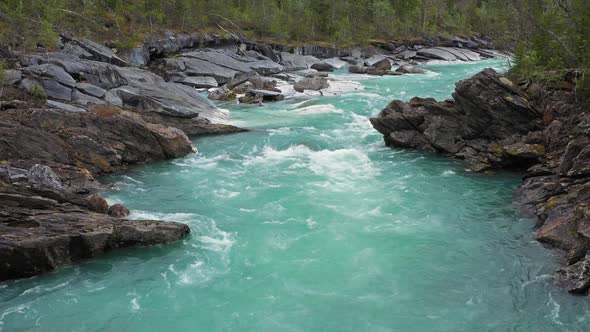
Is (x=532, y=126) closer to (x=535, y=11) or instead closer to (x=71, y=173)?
(x=535, y=11)

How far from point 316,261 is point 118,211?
7.46m

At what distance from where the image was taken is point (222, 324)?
12.2 meters

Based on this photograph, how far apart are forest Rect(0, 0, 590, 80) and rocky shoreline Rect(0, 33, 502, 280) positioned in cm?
404

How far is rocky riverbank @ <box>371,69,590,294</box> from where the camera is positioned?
15211mm

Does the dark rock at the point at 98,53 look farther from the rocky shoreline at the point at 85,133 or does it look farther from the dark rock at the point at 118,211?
the dark rock at the point at 118,211

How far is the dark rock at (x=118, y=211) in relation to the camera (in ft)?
55.9

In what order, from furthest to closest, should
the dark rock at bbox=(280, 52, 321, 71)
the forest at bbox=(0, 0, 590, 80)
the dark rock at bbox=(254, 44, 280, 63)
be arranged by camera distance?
the dark rock at bbox=(254, 44, 280, 63), the dark rock at bbox=(280, 52, 321, 71), the forest at bbox=(0, 0, 590, 80)

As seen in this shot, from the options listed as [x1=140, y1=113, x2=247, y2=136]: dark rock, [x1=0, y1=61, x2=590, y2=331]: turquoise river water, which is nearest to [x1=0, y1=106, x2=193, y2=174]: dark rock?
[x1=0, y1=61, x2=590, y2=331]: turquoise river water

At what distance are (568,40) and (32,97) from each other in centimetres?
2923

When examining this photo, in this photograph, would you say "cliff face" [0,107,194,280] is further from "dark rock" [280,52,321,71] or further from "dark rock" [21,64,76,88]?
"dark rock" [280,52,321,71]

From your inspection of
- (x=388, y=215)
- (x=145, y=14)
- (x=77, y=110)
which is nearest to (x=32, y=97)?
(x=77, y=110)

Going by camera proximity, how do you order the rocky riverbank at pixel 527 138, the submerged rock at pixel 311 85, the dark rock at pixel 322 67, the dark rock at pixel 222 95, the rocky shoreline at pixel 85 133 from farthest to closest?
the dark rock at pixel 322 67 → the submerged rock at pixel 311 85 → the dark rock at pixel 222 95 → the rocky riverbank at pixel 527 138 → the rocky shoreline at pixel 85 133

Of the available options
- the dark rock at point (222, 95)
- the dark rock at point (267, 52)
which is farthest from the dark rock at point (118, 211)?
the dark rock at point (267, 52)

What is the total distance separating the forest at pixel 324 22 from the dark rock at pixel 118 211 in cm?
1573
